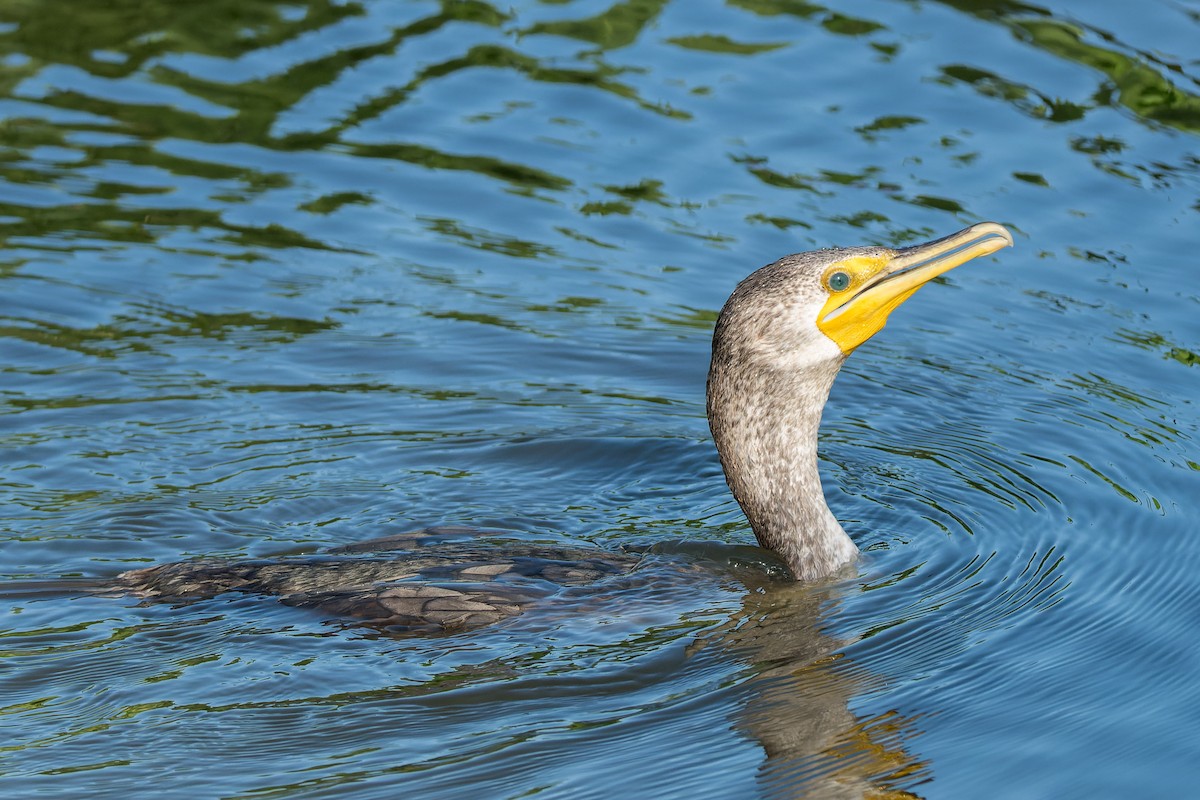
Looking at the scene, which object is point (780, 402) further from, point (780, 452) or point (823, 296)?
point (823, 296)

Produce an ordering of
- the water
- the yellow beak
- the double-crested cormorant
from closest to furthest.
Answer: the water, the double-crested cormorant, the yellow beak

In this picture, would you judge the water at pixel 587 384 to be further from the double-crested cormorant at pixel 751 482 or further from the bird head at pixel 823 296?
the bird head at pixel 823 296

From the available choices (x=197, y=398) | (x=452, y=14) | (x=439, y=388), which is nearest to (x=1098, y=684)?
(x=439, y=388)

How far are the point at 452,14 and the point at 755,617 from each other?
24.2ft

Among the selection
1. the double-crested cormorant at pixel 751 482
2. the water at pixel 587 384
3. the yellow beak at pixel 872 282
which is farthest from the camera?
the yellow beak at pixel 872 282

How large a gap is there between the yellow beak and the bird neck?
6.5 inches

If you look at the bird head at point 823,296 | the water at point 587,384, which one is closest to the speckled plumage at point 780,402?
the bird head at point 823,296

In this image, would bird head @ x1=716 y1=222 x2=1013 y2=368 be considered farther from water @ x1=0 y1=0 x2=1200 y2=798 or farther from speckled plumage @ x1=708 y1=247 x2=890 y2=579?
water @ x1=0 y1=0 x2=1200 y2=798

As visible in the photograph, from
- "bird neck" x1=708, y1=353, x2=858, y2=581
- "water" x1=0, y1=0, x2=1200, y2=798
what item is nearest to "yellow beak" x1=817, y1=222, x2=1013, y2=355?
"bird neck" x1=708, y1=353, x2=858, y2=581

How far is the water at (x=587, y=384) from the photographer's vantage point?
18.3ft

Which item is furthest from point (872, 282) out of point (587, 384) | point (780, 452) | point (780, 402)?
point (587, 384)

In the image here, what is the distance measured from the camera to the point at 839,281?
20.9 feet

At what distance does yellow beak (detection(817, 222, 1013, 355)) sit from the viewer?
6344mm

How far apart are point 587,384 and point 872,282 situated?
2483 millimetres
